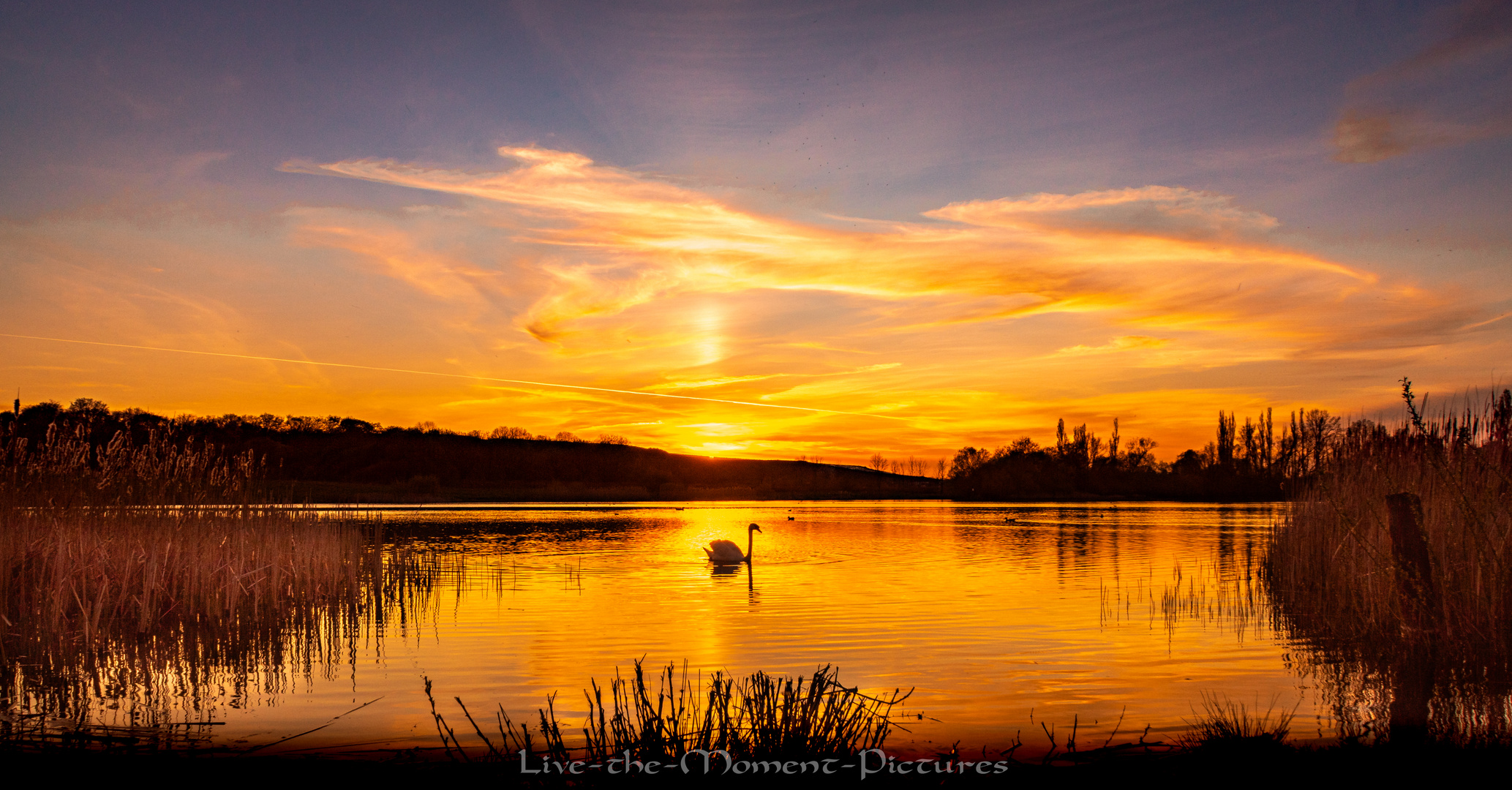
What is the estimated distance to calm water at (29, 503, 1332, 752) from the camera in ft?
30.3

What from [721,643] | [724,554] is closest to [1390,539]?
[721,643]

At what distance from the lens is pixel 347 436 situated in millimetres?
138000

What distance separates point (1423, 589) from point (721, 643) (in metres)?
8.96

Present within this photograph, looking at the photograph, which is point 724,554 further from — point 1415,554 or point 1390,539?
point 1415,554

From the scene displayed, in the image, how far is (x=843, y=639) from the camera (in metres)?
13.7

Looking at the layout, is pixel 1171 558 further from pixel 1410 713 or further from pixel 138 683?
pixel 138 683

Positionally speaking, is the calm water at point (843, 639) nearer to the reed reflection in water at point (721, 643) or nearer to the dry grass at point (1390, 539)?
the reed reflection in water at point (721, 643)

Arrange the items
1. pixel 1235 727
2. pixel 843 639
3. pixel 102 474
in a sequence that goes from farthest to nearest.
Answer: pixel 102 474
pixel 843 639
pixel 1235 727

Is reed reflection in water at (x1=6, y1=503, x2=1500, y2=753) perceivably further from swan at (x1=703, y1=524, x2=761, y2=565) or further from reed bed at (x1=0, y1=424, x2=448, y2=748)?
swan at (x1=703, y1=524, x2=761, y2=565)

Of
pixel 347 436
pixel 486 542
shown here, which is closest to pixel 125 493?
pixel 486 542

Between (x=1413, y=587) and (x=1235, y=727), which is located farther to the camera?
(x=1413, y=587)

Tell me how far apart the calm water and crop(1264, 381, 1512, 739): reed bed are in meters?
0.79

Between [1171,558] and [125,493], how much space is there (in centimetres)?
2542

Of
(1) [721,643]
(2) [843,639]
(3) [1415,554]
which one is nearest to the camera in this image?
(3) [1415,554]
